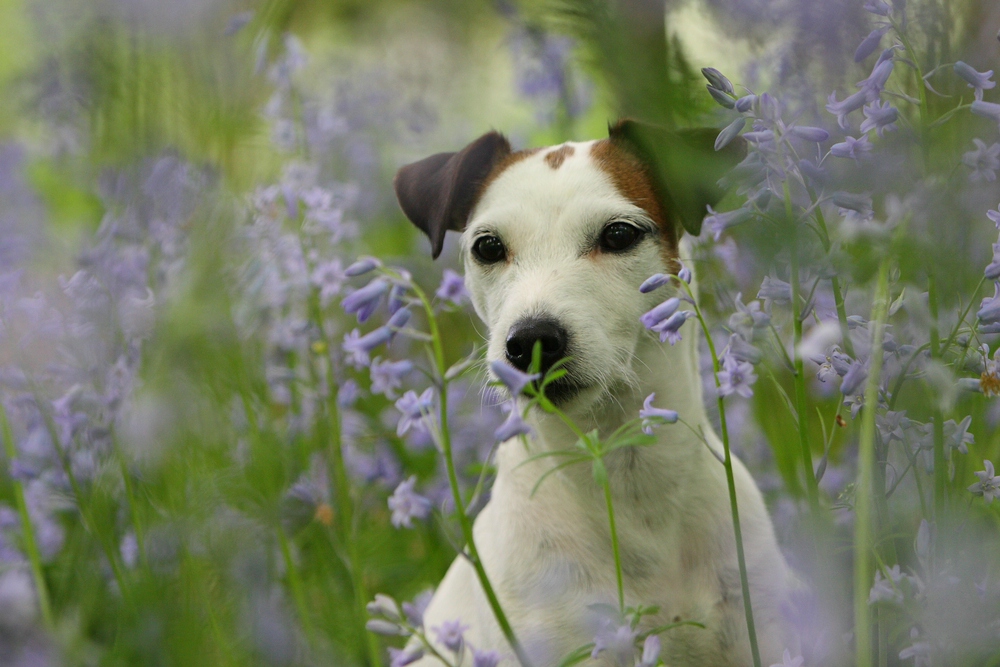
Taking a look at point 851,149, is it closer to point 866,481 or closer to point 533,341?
point 866,481

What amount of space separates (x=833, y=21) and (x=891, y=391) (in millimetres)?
785

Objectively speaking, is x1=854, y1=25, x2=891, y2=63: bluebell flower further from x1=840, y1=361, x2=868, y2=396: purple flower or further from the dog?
the dog

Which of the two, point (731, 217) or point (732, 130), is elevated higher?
point (732, 130)

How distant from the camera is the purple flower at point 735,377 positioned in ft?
4.91

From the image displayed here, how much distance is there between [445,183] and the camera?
9.09 ft

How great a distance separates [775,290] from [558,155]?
1.38 m

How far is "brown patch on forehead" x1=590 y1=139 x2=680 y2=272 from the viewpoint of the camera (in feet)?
8.46

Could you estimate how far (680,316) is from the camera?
1.58 m

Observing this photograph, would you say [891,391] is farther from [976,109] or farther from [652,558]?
[652,558]

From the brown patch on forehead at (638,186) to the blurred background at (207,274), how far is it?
115 mm

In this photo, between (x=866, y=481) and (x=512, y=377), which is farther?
(x=512, y=377)

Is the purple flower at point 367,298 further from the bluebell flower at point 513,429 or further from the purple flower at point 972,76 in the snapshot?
the purple flower at point 972,76

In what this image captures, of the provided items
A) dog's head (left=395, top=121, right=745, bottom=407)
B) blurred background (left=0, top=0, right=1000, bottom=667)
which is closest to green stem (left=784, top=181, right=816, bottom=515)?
blurred background (left=0, top=0, right=1000, bottom=667)

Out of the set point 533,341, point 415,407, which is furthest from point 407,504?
point 533,341
